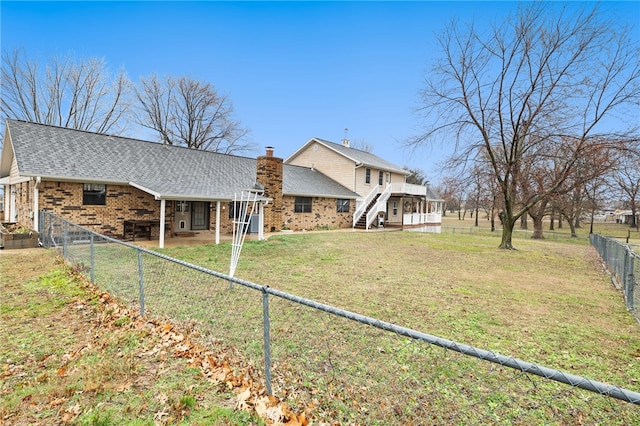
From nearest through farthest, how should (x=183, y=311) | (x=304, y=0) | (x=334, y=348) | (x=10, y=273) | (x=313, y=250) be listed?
(x=334, y=348) < (x=183, y=311) < (x=10, y=273) < (x=313, y=250) < (x=304, y=0)

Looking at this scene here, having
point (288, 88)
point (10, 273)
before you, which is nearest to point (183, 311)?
point (10, 273)

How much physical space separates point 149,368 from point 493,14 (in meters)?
18.0

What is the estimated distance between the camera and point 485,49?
50.5ft

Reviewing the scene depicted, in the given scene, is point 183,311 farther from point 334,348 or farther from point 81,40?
point 81,40

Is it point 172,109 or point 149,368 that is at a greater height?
point 172,109

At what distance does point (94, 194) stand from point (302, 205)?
11.7 meters

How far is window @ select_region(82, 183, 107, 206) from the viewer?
42.5 feet

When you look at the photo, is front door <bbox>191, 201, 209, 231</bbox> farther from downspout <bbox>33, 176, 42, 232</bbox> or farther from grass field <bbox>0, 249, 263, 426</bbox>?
grass field <bbox>0, 249, 263, 426</bbox>

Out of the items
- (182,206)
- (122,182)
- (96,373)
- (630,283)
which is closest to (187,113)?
(182,206)

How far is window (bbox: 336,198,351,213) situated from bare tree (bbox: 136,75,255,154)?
18.9 metres

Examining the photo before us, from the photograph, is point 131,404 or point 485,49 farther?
point 485,49

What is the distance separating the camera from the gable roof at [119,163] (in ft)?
40.5

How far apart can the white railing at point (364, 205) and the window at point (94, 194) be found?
1637 centimetres

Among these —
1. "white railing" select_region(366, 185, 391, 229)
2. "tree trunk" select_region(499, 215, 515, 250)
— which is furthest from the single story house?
"tree trunk" select_region(499, 215, 515, 250)
